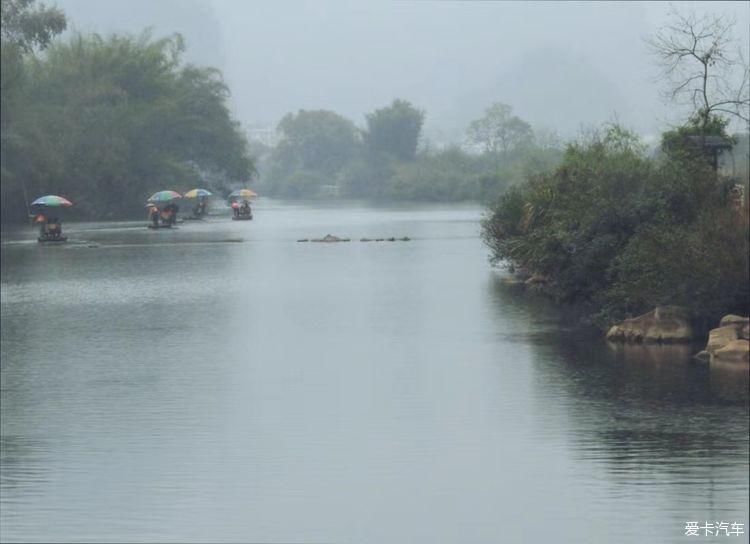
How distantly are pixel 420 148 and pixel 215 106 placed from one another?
4872 centimetres

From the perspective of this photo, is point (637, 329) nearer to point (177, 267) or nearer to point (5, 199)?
point (177, 267)

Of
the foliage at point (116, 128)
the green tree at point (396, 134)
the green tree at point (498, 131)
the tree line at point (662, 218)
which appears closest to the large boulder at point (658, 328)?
the tree line at point (662, 218)

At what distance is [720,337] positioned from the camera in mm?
18688

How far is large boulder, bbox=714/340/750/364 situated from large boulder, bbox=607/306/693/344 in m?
1.38

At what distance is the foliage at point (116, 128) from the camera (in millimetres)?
59969

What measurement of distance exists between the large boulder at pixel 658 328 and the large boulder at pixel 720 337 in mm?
929

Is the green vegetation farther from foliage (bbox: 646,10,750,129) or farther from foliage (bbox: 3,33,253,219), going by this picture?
foliage (bbox: 646,10,750,129)

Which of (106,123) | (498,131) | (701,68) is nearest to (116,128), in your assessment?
(106,123)

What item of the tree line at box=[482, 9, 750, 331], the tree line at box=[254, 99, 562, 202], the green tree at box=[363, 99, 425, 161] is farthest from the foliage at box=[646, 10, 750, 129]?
the green tree at box=[363, 99, 425, 161]

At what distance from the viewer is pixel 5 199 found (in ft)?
195

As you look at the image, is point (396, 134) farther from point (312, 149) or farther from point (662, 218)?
point (662, 218)

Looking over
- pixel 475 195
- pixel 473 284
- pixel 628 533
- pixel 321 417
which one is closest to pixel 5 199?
pixel 473 284

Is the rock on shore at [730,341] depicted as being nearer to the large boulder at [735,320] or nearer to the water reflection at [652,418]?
the large boulder at [735,320]

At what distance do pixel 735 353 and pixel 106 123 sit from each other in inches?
1979
